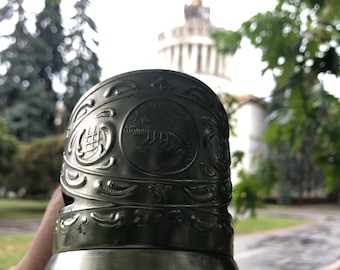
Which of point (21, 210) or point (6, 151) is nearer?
point (6, 151)

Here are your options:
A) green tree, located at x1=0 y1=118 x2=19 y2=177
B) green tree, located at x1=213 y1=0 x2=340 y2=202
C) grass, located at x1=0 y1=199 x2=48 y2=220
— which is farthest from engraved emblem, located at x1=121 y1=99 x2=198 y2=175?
green tree, located at x1=0 y1=118 x2=19 y2=177

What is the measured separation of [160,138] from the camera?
70cm

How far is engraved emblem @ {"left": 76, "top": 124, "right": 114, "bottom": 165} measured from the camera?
0.72 meters

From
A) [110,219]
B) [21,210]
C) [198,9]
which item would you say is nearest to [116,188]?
[110,219]

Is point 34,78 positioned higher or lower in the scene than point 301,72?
higher

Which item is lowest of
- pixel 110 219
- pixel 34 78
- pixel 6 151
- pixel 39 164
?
pixel 110 219

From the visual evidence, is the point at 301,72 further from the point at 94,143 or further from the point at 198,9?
the point at 94,143

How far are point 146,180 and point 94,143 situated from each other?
0.10 meters

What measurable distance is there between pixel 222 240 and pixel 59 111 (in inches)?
773

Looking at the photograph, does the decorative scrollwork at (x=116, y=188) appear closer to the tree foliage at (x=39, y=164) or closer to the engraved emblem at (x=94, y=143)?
the engraved emblem at (x=94, y=143)

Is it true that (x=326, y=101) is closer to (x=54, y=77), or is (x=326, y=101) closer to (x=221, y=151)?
(x=221, y=151)

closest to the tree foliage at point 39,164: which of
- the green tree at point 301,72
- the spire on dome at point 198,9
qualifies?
the spire on dome at point 198,9

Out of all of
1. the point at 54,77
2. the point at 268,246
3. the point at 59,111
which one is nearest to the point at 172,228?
the point at 268,246

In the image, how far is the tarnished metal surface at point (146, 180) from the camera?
0.67 metres
